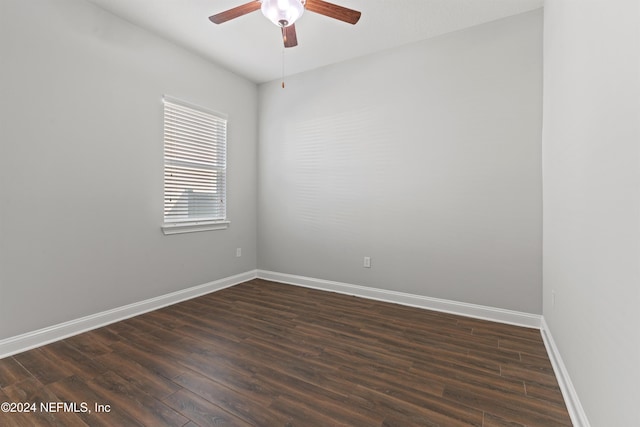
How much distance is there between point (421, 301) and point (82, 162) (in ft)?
11.2

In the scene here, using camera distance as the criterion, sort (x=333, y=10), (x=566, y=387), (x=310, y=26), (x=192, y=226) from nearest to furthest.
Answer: (x=566, y=387), (x=333, y=10), (x=310, y=26), (x=192, y=226)

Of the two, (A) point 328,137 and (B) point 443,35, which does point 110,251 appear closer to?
(A) point 328,137

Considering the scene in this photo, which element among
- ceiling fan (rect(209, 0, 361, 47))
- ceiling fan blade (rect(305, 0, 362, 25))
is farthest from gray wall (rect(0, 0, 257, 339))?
ceiling fan blade (rect(305, 0, 362, 25))

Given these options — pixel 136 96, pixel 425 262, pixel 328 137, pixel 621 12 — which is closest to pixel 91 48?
pixel 136 96

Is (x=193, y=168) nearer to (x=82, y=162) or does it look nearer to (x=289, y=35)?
(x=82, y=162)

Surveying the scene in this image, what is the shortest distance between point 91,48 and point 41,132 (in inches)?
33.9

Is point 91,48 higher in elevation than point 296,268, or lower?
higher

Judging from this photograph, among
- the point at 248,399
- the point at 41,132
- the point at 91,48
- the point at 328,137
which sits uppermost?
the point at 91,48

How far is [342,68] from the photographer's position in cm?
359

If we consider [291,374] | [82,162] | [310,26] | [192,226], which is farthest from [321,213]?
[82,162]

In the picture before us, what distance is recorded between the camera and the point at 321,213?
379 cm

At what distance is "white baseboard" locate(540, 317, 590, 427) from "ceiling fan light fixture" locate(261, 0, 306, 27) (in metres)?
2.65

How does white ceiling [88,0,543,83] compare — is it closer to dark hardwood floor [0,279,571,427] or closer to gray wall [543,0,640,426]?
gray wall [543,0,640,426]

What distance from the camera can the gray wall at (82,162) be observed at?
2.15 meters
